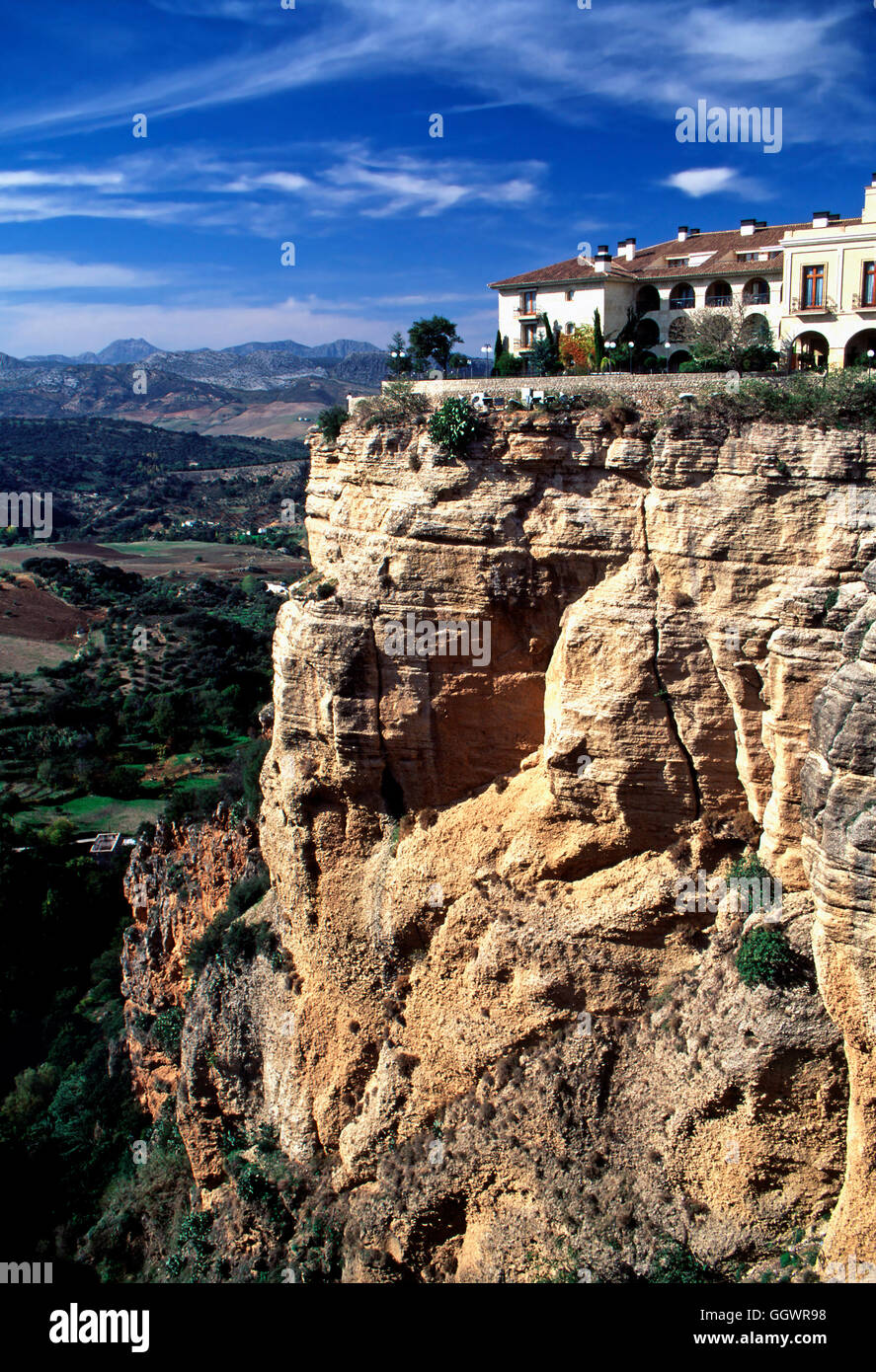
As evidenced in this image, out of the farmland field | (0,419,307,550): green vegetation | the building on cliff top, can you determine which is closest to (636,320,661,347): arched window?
the building on cliff top

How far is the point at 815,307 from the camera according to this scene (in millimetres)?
15500

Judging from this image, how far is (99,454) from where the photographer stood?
11144 cm

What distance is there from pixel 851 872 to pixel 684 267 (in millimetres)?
12591

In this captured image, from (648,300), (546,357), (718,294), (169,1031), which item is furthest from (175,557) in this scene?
(718,294)

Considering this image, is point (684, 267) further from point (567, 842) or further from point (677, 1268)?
point (677, 1268)

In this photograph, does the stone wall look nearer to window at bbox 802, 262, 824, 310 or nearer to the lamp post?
window at bbox 802, 262, 824, 310

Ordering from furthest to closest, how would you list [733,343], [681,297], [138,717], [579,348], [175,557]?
[175,557] < [138,717] < [681,297] < [579,348] < [733,343]

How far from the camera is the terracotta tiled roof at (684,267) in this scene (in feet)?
57.5

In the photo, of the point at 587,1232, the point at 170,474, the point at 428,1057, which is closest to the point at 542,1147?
the point at 587,1232

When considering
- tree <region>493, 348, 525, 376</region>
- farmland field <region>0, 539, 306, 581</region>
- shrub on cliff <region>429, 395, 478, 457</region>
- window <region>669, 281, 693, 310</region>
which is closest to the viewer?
shrub on cliff <region>429, 395, 478, 457</region>

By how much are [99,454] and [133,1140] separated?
10230cm

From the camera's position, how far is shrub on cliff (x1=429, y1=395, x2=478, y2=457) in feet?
44.7

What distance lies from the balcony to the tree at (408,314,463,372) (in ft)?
24.0
